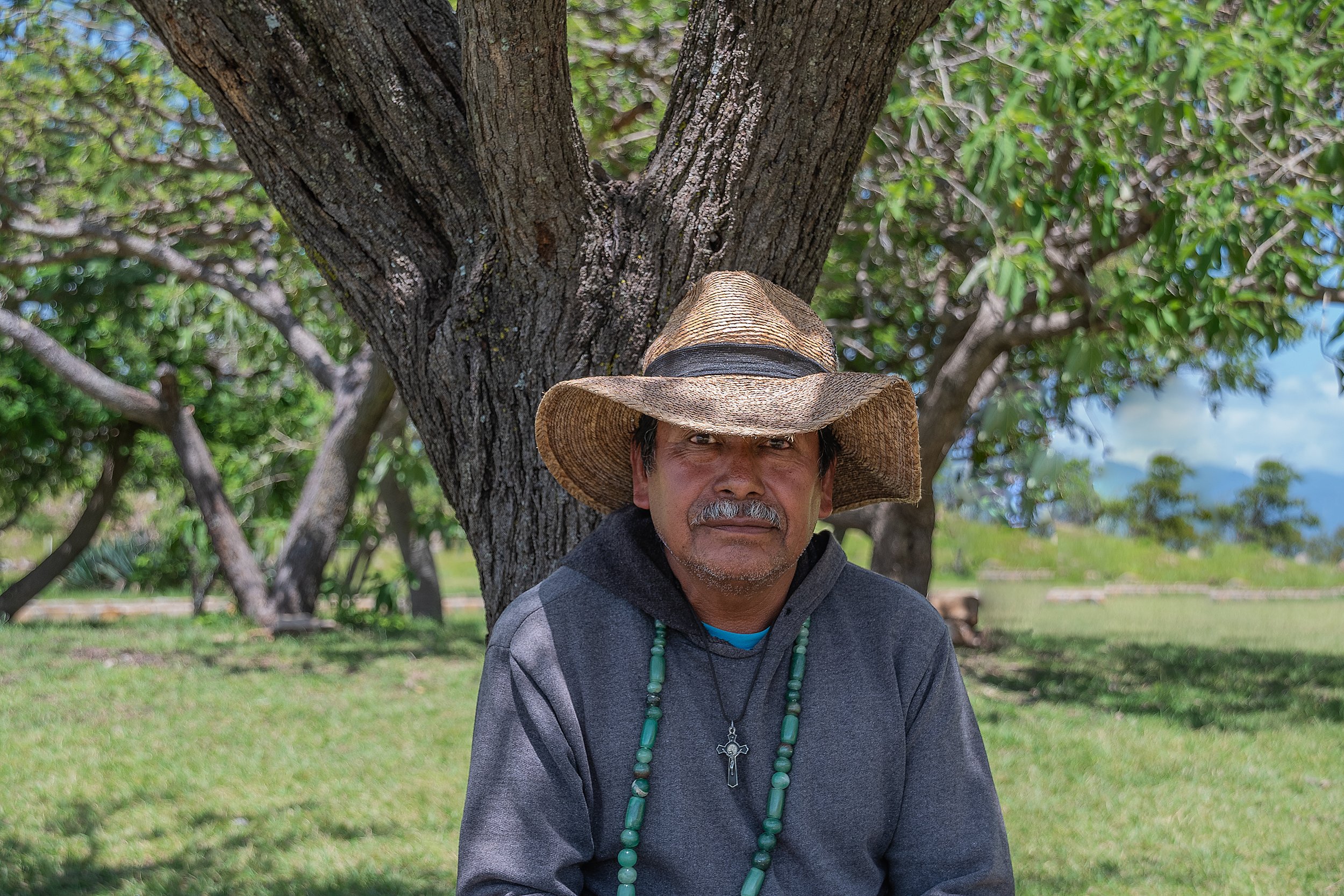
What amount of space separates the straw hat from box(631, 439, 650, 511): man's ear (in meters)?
0.07

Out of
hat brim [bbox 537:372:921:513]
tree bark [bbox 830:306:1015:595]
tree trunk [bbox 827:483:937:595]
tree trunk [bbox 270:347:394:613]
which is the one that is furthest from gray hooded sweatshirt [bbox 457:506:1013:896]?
tree trunk [bbox 270:347:394:613]

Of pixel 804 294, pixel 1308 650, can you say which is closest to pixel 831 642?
pixel 804 294

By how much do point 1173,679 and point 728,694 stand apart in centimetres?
812

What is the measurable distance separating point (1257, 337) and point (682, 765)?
556 centimetres

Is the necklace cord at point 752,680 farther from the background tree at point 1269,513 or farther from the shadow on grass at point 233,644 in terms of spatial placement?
the background tree at point 1269,513

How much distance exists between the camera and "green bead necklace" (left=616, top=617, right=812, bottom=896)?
6.53 feet

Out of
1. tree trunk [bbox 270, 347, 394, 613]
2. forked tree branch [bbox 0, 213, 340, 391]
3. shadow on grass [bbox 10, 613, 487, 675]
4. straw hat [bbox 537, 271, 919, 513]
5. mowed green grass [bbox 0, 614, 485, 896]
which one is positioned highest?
forked tree branch [bbox 0, 213, 340, 391]

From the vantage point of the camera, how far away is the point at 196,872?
4301mm

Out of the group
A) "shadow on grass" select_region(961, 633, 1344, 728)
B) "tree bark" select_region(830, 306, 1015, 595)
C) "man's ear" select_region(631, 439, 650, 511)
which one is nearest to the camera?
"man's ear" select_region(631, 439, 650, 511)

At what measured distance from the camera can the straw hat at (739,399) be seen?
6.91 ft

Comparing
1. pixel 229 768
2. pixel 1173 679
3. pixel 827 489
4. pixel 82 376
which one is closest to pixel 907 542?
pixel 1173 679

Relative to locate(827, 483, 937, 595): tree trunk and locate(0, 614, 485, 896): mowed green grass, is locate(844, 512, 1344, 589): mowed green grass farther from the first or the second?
locate(0, 614, 485, 896): mowed green grass

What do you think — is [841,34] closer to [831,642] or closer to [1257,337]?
[831,642]

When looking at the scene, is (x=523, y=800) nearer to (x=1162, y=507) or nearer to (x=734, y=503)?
(x=734, y=503)
